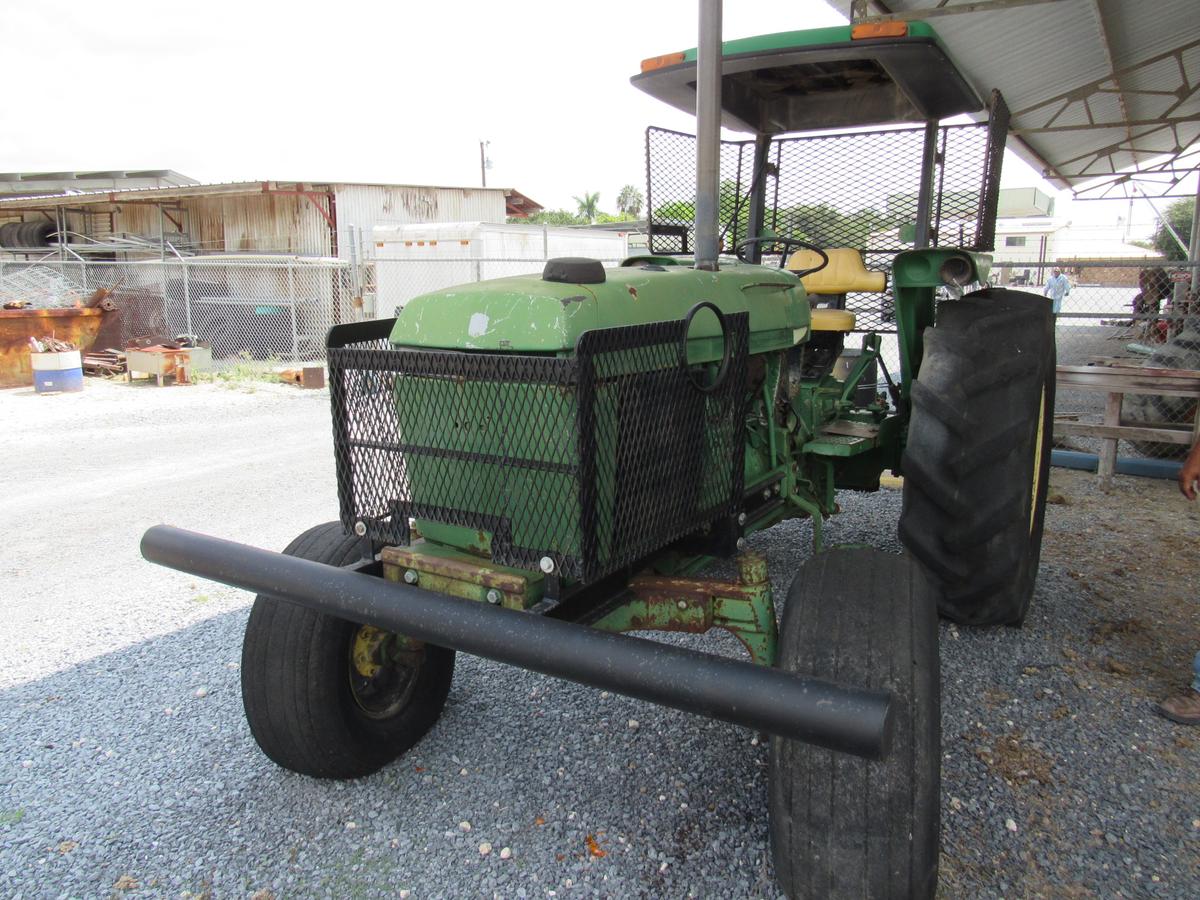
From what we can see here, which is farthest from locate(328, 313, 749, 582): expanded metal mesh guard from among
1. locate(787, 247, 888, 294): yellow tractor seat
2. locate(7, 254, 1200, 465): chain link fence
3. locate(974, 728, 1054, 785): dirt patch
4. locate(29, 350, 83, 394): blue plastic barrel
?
locate(7, 254, 1200, 465): chain link fence

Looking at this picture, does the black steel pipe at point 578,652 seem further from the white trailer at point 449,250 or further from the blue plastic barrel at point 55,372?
the white trailer at point 449,250

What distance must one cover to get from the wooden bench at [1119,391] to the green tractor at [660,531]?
338 cm

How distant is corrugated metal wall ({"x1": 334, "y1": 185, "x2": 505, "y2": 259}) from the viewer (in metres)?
18.4

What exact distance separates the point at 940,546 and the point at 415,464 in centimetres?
202

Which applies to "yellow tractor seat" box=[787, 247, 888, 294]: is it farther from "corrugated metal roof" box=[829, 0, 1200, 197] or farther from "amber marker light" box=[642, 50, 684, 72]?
"corrugated metal roof" box=[829, 0, 1200, 197]

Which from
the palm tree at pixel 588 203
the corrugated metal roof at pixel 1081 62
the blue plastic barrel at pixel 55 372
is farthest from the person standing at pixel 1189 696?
the palm tree at pixel 588 203

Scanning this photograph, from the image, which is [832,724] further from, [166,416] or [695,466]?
[166,416]

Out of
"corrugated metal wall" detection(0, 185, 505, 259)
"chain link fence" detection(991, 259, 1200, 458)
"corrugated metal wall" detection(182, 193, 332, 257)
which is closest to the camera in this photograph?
"chain link fence" detection(991, 259, 1200, 458)

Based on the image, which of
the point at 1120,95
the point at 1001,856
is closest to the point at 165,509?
the point at 1001,856

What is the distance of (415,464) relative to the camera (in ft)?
7.59

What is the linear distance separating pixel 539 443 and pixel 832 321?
221 centimetres

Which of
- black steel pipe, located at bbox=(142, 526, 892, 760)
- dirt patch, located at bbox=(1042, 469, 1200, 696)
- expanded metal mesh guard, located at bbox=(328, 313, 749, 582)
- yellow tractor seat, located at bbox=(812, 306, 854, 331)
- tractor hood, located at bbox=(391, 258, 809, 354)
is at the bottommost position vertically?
dirt patch, located at bbox=(1042, 469, 1200, 696)

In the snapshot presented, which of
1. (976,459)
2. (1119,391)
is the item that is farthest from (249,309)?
(976,459)

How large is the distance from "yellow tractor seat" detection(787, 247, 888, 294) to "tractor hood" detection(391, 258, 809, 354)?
1343 mm
